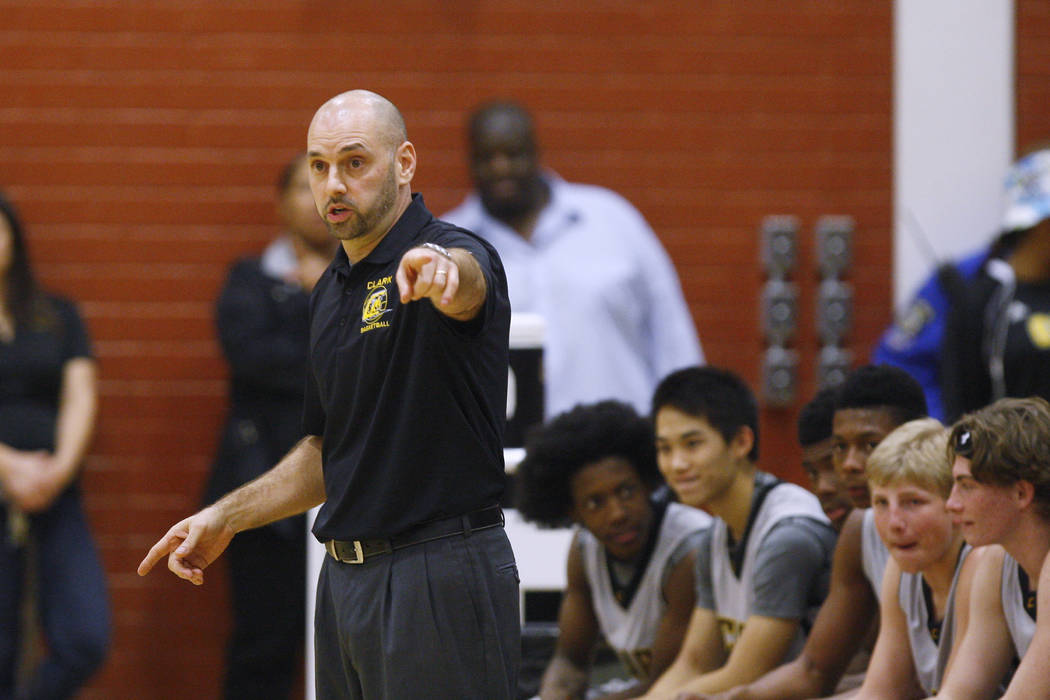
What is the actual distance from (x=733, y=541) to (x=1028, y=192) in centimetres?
229

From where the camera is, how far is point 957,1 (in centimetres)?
671

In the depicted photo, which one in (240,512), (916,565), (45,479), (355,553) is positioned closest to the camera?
(355,553)

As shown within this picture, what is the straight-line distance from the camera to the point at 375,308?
3115 mm

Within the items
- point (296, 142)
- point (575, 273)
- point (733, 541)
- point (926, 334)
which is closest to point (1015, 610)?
point (733, 541)

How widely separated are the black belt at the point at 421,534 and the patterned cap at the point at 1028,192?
10.9 ft

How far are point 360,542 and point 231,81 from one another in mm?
4079

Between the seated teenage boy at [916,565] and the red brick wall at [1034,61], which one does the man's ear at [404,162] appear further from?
the red brick wall at [1034,61]

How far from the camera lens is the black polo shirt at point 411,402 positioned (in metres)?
3.06

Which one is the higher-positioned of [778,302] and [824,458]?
[778,302]

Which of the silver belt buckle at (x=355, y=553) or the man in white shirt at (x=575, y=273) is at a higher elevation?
the man in white shirt at (x=575, y=273)

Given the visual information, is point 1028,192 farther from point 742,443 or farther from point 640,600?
point 640,600

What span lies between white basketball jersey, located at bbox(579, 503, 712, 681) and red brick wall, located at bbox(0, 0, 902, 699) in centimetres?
213

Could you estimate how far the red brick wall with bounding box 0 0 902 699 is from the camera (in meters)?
6.78

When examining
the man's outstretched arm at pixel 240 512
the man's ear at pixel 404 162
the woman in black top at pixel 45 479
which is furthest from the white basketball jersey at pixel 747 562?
the woman in black top at pixel 45 479
